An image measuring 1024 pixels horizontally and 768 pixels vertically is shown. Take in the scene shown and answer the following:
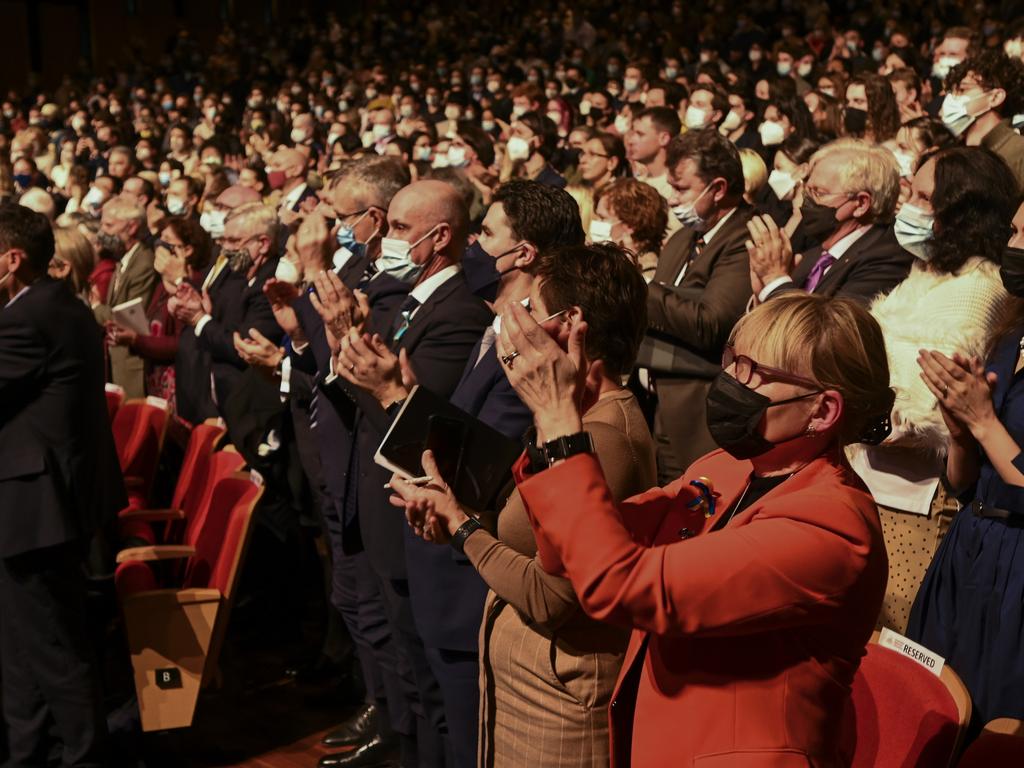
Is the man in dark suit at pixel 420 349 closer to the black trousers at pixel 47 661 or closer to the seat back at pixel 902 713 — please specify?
the black trousers at pixel 47 661

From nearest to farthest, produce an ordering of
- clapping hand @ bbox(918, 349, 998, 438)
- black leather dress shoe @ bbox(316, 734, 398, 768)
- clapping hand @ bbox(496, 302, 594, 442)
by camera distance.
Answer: clapping hand @ bbox(496, 302, 594, 442)
clapping hand @ bbox(918, 349, 998, 438)
black leather dress shoe @ bbox(316, 734, 398, 768)

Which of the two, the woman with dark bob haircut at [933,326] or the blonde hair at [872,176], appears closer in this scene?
the woman with dark bob haircut at [933,326]

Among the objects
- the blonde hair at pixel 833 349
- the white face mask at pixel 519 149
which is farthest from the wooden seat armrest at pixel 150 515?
the white face mask at pixel 519 149

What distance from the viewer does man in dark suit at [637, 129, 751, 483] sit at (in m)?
4.05

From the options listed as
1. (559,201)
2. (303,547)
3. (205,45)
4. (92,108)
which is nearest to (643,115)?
(303,547)

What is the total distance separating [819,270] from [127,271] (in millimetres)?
4743

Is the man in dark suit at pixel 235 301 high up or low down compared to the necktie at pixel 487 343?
down

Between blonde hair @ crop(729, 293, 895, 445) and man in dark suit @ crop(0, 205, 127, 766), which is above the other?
blonde hair @ crop(729, 293, 895, 445)

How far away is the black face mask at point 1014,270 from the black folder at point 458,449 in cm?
112

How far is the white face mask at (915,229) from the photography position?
3.38m

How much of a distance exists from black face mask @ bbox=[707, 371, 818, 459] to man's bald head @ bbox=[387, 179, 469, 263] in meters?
1.89

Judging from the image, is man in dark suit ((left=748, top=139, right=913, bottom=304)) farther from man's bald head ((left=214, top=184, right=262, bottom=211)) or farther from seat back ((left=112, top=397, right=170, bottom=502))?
man's bald head ((left=214, top=184, right=262, bottom=211))

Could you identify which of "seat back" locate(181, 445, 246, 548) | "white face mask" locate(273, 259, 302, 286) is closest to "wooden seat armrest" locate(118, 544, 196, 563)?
"seat back" locate(181, 445, 246, 548)

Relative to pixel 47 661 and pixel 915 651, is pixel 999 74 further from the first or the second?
pixel 47 661
